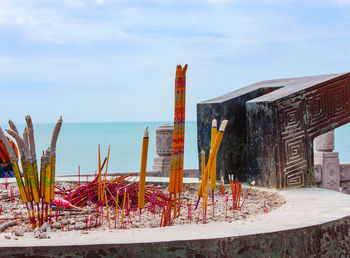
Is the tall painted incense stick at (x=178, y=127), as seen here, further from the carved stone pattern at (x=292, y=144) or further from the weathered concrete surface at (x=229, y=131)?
the weathered concrete surface at (x=229, y=131)

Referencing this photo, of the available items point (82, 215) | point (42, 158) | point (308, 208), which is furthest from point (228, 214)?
point (42, 158)

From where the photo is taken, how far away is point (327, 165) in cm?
877

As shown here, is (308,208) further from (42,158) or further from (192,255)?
(42,158)

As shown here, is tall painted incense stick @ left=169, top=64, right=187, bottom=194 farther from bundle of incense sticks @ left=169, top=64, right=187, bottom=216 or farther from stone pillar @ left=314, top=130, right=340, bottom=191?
stone pillar @ left=314, top=130, right=340, bottom=191

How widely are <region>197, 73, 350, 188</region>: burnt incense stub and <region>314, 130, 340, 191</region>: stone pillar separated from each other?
4.62 meters

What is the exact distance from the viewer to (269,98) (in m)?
3.94

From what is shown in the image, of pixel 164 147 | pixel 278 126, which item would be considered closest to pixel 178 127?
pixel 278 126

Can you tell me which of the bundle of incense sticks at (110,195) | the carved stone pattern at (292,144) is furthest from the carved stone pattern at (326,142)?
the bundle of incense sticks at (110,195)

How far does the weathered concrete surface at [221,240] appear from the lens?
215cm

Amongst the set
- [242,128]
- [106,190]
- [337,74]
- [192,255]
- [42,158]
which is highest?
[337,74]

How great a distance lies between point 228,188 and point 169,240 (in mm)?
2003

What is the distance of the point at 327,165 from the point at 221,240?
7.04 meters

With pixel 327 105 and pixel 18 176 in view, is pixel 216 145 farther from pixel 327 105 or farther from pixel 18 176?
pixel 327 105

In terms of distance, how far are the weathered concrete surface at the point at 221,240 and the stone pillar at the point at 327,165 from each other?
612cm
